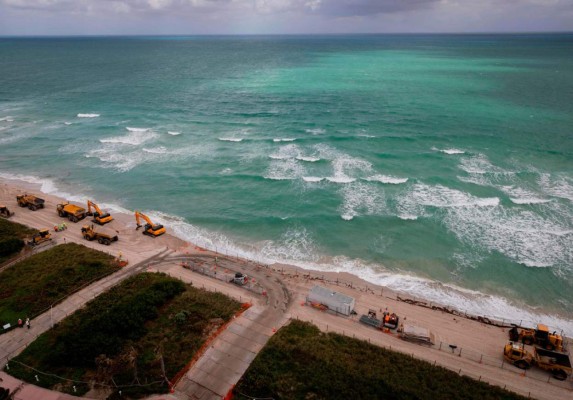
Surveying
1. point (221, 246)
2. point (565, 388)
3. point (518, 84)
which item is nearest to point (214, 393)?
point (221, 246)

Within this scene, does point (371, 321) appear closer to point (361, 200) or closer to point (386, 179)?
point (361, 200)

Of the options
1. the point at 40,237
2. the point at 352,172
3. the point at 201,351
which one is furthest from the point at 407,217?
the point at 40,237

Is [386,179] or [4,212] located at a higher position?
[386,179]

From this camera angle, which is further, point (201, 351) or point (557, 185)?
point (557, 185)

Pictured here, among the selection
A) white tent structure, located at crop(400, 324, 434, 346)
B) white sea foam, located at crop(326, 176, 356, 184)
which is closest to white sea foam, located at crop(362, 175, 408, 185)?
white sea foam, located at crop(326, 176, 356, 184)

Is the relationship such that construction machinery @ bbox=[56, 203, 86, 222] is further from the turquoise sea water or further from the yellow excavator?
the yellow excavator

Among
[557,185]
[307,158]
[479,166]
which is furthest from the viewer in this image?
[307,158]
